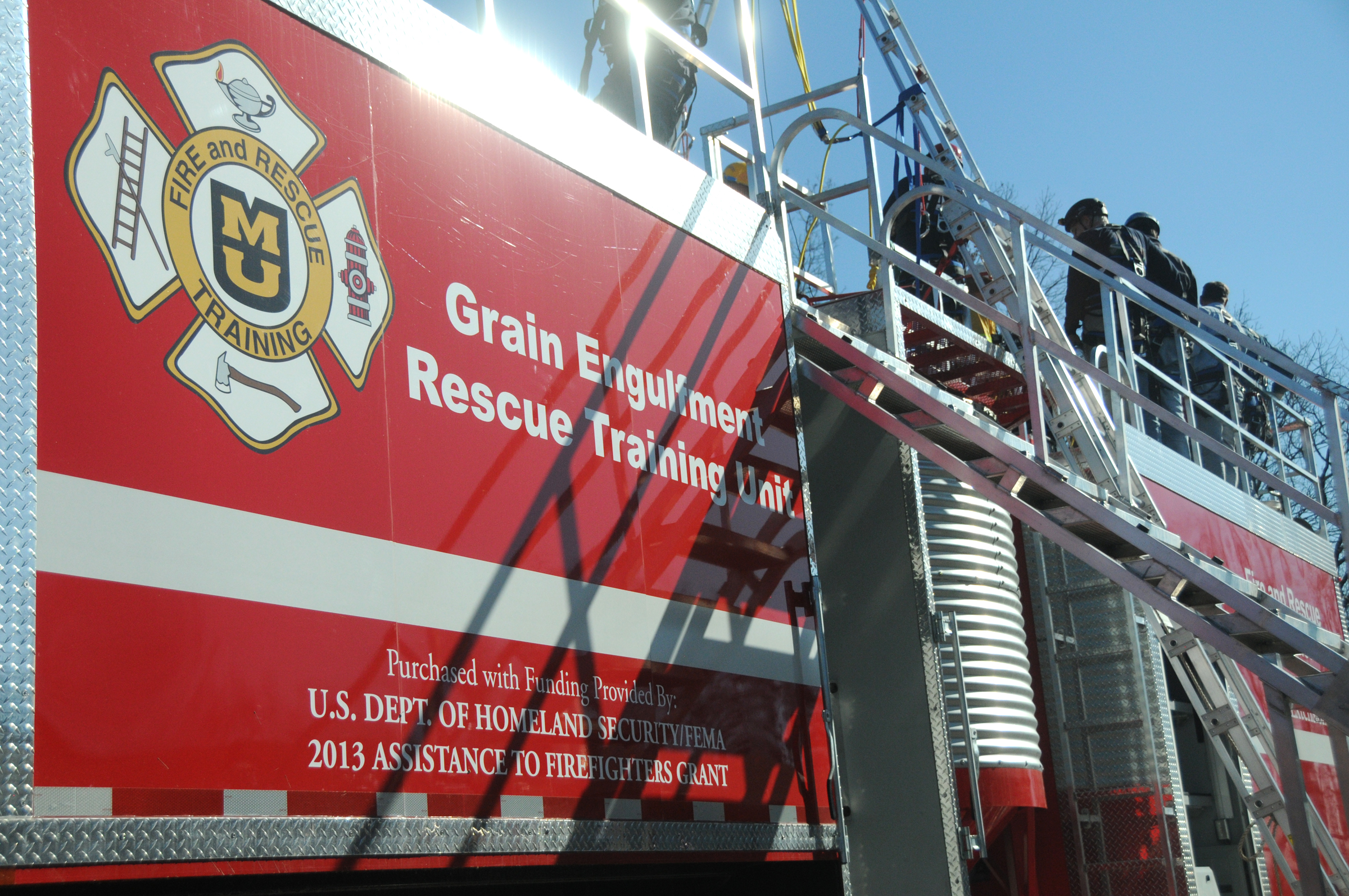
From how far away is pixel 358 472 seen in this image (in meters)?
3.98

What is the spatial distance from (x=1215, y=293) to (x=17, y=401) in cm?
1529

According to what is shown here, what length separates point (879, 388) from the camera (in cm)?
666

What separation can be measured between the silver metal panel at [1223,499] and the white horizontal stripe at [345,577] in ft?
18.4

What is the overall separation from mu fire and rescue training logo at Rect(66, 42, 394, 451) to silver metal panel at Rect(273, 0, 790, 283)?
0.51m

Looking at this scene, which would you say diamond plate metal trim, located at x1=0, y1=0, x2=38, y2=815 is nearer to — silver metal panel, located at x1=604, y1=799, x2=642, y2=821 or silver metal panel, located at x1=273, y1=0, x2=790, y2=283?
silver metal panel, located at x1=273, y1=0, x2=790, y2=283

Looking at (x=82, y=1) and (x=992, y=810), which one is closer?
(x=82, y=1)

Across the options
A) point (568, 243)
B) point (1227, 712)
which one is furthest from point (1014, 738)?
point (568, 243)

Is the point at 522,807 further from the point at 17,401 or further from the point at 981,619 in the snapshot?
the point at 981,619

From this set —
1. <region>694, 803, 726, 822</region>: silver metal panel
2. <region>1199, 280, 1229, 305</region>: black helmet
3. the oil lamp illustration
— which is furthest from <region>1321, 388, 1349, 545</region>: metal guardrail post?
<region>1199, 280, 1229, 305</region>: black helmet

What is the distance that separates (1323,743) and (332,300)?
10859mm

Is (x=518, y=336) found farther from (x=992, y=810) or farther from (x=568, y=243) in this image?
(x=992, y=810)

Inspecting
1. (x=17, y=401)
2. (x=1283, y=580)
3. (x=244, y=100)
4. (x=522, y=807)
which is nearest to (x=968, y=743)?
(x=522, y=807)

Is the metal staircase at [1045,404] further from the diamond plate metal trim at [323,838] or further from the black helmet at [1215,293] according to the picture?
the black helmet at [1215,293]

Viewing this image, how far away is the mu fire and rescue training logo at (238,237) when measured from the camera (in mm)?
3500
